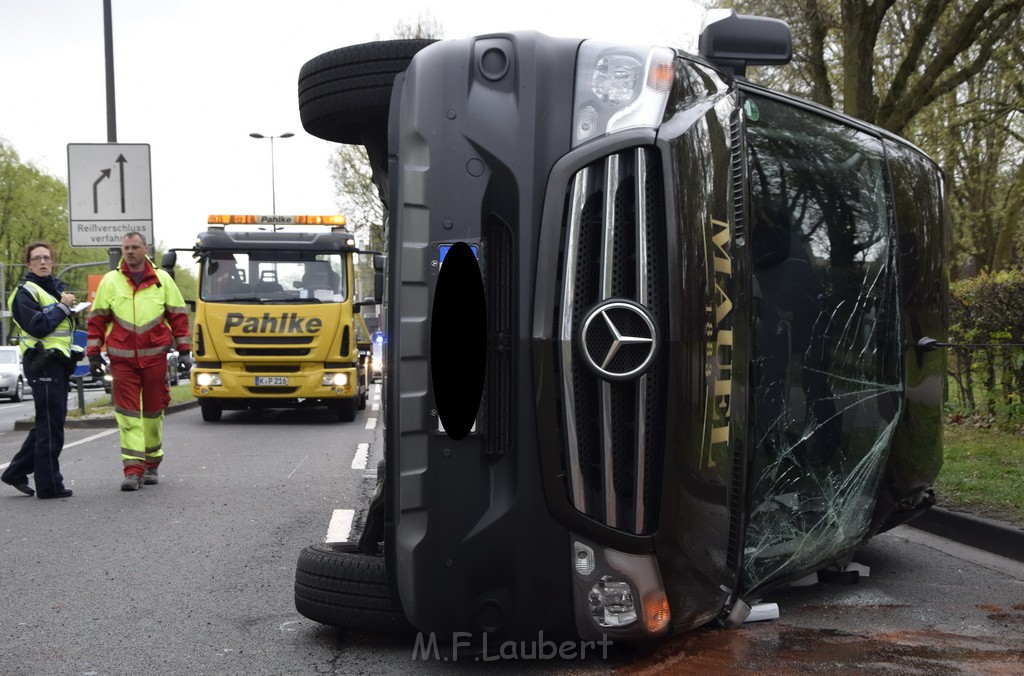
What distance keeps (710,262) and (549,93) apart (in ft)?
2.24

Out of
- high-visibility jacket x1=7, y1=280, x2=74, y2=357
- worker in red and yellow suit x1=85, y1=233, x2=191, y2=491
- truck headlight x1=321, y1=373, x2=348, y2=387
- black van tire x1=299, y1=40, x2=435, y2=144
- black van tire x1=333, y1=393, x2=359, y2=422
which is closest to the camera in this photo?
black van tire x1=299, y1=40, x2=435, y2=144

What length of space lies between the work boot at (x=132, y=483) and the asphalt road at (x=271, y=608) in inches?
11.9

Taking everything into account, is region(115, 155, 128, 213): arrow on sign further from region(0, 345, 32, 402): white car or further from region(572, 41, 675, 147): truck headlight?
region(0, 345, 32, 402): white car

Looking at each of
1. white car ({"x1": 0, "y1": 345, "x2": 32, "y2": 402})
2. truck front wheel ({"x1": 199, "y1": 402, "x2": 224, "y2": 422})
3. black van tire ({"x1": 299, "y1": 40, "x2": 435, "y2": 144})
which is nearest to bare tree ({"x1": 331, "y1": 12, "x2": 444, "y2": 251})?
white car ({"x1": 0, "y1": 345, "x2": 32, "y2": 402})

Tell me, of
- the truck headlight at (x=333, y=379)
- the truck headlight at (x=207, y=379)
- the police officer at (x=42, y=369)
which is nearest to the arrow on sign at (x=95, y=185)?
the truck headlight at (x=207, y=379)

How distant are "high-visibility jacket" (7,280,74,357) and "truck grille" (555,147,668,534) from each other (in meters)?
6.10

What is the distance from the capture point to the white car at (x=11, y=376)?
2969 centimetres

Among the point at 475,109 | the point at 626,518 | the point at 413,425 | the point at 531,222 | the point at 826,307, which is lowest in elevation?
the point at 626,518

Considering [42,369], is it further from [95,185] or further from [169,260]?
[95,185]

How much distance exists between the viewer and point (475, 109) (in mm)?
3256

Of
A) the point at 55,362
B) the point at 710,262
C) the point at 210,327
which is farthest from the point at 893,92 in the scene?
the point at 710,262

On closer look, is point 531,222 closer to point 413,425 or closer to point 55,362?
point 413,425

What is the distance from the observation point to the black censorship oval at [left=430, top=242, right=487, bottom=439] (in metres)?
→ 3.26

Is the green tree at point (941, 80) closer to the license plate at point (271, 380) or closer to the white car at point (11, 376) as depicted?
the license plate at point (271, 380)
